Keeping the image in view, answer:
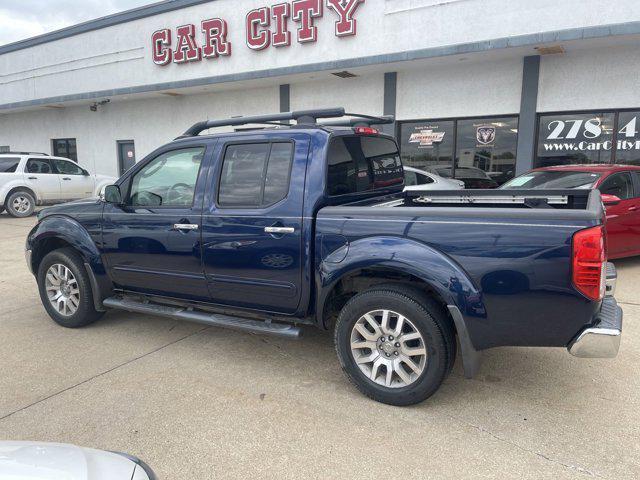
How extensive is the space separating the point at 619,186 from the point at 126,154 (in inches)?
631

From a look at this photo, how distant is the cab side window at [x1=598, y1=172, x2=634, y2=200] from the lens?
6.51 metres

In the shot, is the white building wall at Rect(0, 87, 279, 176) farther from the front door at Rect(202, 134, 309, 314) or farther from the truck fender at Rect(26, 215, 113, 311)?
the front door at Rect(202, 134, 309, 314)

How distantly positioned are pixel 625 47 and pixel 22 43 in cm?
2093

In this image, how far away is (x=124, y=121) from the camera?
17.3 m

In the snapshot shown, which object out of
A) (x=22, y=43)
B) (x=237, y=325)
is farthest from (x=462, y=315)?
(x=22, y=43)

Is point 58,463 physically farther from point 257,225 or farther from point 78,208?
point 78,208

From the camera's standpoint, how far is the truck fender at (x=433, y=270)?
9.32 feet

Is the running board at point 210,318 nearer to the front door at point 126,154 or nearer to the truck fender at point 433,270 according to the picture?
the truck fender at point 433,270

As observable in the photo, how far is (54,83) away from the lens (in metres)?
18.1

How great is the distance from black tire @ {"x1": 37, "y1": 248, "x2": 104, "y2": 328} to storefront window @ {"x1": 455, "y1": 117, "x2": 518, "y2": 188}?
915cm

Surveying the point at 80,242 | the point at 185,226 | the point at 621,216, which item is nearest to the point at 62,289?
the point at 80,242

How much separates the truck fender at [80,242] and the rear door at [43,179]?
10.2 m

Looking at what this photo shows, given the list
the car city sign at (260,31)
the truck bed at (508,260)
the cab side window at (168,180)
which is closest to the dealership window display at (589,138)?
the car city sign at (260,31)

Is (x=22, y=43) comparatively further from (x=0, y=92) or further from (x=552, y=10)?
(x=552, y=10)
